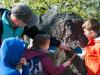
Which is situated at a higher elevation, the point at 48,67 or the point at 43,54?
the point at 43,54

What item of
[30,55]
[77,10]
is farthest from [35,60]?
[77,10]

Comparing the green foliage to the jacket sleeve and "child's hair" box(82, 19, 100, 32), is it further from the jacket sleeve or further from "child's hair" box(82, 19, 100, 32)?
the jacket sleeve

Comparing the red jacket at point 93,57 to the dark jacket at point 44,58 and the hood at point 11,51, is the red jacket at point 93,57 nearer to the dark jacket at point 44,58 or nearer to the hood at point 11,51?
the dark jacket at point 44,58

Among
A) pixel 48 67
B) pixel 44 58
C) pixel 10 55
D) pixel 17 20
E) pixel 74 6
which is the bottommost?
pixel 48 67

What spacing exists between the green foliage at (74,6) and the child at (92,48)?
2.34 m

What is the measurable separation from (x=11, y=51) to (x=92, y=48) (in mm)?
1234

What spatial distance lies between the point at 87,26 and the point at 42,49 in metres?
0.74

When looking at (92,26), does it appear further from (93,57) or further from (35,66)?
(35,66)

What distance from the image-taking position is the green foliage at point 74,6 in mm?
7512

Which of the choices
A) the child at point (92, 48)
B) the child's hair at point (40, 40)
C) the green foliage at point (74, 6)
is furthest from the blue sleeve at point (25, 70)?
the green foliage at point (74, 6)

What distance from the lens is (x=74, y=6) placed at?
767 centimetres

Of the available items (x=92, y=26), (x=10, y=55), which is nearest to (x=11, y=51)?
(x=10, y=55)

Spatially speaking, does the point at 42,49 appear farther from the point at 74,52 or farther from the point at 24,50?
the point at 74,52

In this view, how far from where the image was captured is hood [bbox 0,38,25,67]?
13.5 ft
